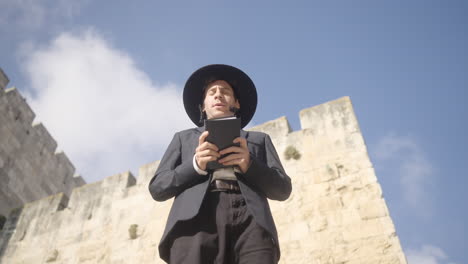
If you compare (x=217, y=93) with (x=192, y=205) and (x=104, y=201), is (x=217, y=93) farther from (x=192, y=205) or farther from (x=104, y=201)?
(x=104, y=201)

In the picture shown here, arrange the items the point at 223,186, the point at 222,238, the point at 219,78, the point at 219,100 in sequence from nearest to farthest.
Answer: the point at 222,238, the point at 223,186, the point at 219,100, the point at 219,78

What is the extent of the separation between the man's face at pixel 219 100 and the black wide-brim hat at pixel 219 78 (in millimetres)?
54

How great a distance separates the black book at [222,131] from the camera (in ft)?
6.75

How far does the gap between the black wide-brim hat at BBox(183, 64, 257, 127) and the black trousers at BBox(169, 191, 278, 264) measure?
2.90ft

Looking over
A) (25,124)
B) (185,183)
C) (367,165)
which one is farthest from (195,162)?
(25,124)

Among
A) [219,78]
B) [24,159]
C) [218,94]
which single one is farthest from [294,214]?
[24,159]

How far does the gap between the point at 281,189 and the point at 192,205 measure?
0.56 meters

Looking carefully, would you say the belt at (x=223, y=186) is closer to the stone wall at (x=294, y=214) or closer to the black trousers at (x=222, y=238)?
the black trousers at (x=222, y=238)

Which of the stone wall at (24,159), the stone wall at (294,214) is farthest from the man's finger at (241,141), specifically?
the stone wall at (24,159)

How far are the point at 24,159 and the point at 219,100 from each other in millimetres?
9389

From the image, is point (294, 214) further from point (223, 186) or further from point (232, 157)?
point (232, 157)

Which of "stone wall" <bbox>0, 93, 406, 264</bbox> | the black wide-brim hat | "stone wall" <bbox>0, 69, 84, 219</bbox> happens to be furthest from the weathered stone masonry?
the black wide-brim hat

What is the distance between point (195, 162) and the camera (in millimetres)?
2199

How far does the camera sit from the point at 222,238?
202 cm
